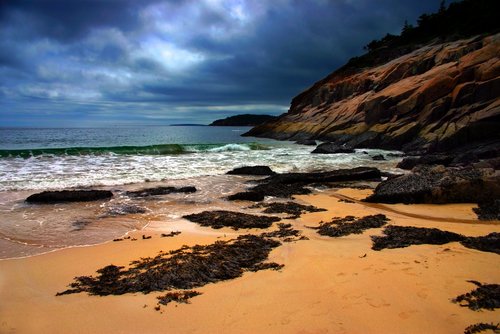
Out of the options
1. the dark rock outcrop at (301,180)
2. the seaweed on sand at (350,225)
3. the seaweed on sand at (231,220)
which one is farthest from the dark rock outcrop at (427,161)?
the seaweed on sand at (231,220)

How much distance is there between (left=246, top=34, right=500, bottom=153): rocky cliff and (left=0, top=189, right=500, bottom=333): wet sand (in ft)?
53.3

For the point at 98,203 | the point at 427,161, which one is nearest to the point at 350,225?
the point at 98,203

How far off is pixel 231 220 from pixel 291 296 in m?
3.59

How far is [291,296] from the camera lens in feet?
13.2

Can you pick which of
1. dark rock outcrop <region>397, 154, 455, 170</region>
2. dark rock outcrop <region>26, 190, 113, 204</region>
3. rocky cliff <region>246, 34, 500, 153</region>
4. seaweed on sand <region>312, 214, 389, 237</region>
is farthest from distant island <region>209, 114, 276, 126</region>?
seaweed on sand <region>312, 214, 389, 237</region>

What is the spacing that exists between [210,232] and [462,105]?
2236cm

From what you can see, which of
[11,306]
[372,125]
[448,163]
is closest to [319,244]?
[11,306]

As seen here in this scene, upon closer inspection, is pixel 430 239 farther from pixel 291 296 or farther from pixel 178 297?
pixel 178 297

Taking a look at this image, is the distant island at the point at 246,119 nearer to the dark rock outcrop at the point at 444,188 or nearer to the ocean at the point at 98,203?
the ocean at the point at 98,203

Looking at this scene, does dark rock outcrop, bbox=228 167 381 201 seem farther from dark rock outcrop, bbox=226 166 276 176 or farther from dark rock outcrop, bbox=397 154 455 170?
dark rock outcrop, bbox=397 154 455 170

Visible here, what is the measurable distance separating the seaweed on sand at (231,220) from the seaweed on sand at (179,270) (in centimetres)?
132

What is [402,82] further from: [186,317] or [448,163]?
[186,317]

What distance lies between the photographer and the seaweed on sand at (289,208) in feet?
28.5

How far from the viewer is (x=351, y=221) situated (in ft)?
24.6
